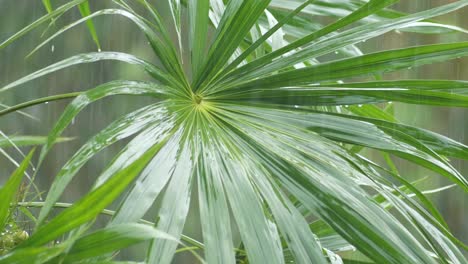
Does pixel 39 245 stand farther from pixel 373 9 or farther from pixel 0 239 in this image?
pixel 373 9

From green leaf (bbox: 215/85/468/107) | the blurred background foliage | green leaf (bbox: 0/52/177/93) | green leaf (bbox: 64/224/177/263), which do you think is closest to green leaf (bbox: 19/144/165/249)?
green leaf (bbox: 64/224/177/263)

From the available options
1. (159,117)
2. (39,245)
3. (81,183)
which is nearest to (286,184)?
(159,117)

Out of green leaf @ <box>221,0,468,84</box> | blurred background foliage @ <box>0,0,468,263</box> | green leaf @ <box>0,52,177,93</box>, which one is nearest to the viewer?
green leaf @ <box>0,52,177,93</box>

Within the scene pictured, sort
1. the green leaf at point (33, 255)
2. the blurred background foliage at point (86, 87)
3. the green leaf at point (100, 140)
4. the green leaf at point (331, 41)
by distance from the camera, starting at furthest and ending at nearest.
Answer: the blurred background foliage at point (86, 87) → the green leaf at point (331, 41) → the green leaf at point (100, 140) → the green leaf at point (33, 255)

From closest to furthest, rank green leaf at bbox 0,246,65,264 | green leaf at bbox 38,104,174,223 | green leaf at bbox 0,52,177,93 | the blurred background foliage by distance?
1. green leaf at bbox 0,246,65,264
2. green leaf at bbox 38,104,174,223
3. green leaf at bbox 0,52,177,93
4. the blurred background foliage

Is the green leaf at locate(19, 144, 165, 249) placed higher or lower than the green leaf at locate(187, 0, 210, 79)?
lower

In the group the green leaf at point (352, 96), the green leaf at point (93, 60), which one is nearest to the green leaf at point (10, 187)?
the green leaf at point (93, 60)

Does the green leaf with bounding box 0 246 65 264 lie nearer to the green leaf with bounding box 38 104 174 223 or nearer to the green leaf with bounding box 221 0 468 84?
the green leaf with bounding box 38 104 174 223

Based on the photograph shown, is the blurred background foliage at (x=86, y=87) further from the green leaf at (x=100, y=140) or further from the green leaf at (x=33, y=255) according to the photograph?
the green leaf at (x=33, y=255)

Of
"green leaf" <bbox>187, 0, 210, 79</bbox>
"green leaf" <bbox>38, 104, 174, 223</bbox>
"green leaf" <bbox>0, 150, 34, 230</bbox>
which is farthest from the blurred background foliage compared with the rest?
"green leaf" <bbox>0, 150, 34, 230</bbox>

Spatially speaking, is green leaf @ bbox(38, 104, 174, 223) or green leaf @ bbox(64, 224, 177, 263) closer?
green leaf @ bbox(64, 224, 177, 263)
